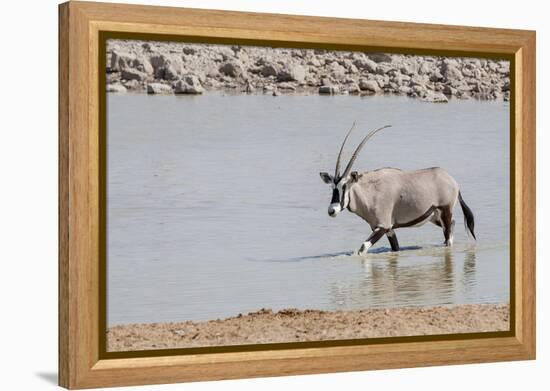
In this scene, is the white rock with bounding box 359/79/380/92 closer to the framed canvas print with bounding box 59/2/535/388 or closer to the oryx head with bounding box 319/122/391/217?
the framed canvas print with bounding box 59/2/535/388

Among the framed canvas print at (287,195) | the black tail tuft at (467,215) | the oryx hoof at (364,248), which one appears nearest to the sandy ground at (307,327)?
the framed canvas print at (287,195)

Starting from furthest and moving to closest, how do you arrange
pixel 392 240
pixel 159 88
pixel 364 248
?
pixel 392 240 < pixel 364 248 < pixel 159 88

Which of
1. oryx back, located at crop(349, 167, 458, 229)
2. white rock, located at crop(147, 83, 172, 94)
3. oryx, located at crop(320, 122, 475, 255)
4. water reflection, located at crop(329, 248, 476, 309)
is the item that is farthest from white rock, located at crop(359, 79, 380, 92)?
white rock, located at crop(147, 83, 172, 94)

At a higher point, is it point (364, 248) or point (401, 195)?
point (401, 195)

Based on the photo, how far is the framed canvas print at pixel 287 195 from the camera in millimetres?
7277

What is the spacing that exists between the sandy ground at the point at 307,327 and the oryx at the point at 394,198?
436mm

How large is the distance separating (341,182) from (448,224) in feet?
2.59

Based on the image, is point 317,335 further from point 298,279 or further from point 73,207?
point 73,207

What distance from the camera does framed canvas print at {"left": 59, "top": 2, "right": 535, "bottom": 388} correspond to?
728 centimetres

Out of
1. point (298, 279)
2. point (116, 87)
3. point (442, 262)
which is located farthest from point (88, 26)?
point (442, 262)

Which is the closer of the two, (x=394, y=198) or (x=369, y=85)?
(x=369, y=85)

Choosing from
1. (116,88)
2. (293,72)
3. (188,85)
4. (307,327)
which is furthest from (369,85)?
(116,88)

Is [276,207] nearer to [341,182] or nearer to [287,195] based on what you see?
[287,195]

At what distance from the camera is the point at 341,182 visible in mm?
8039
